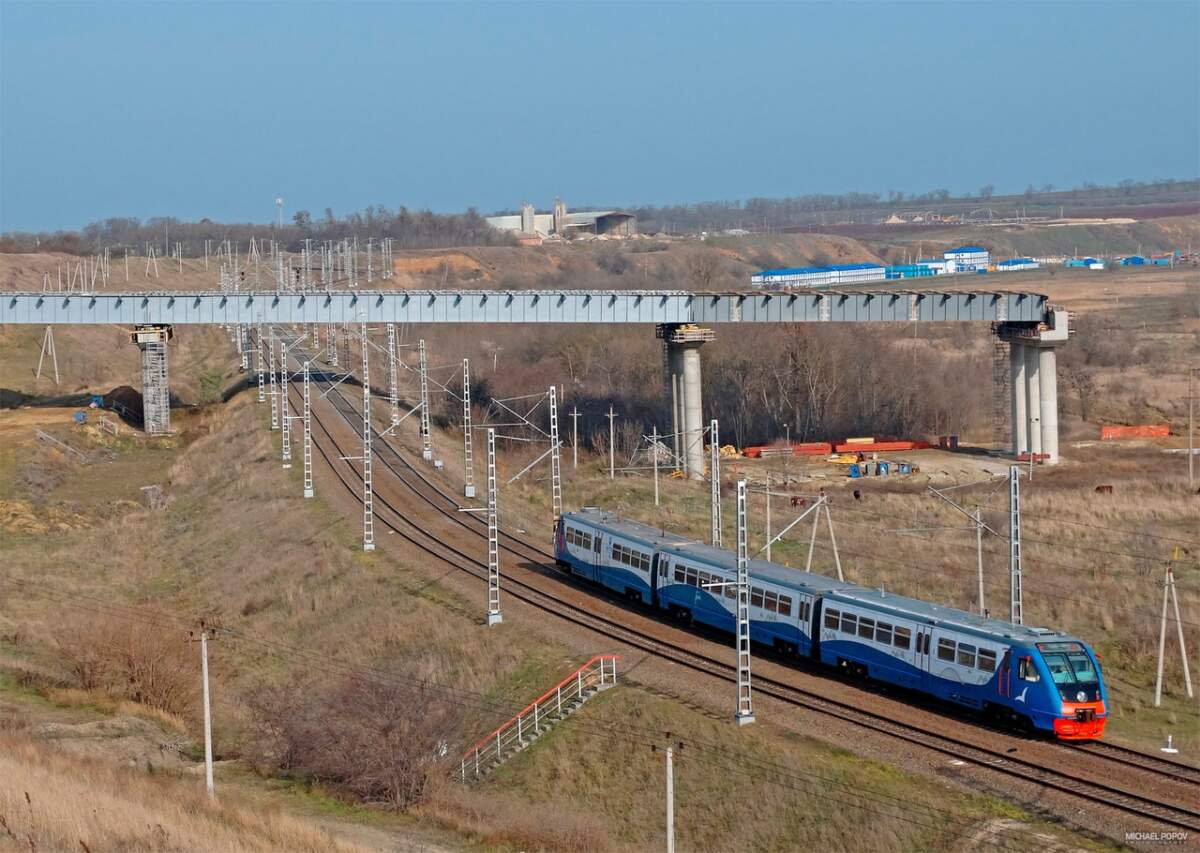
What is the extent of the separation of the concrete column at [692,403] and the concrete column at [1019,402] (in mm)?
17257

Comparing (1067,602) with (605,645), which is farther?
(1067,602)

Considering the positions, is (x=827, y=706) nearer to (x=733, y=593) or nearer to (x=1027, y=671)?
(x=1027, y=671)

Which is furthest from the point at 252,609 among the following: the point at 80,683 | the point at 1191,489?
the point at 1191,489

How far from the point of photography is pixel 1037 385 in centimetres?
8269

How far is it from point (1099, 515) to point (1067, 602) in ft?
53.9

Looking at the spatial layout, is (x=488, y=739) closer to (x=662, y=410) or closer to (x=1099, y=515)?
(x=1099, y=515)

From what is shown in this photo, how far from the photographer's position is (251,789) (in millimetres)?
33812

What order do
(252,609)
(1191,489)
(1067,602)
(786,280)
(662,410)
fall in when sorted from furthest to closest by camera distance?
(786,280) < (662,410) < (1191,489) < (252,609) < (1067,602)

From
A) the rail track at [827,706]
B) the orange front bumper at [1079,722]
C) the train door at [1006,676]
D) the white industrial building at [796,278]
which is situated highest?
the white industrial building at [796,278]

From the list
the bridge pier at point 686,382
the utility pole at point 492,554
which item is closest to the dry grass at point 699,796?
the utility pole at point 492,554

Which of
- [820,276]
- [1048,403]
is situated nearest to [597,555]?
[1048,403]

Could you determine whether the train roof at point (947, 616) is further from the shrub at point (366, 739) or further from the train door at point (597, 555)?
the train door at point (597, 555)

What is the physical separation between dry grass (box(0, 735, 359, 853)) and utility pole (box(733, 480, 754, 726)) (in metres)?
9.41

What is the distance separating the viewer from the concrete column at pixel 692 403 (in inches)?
3214
